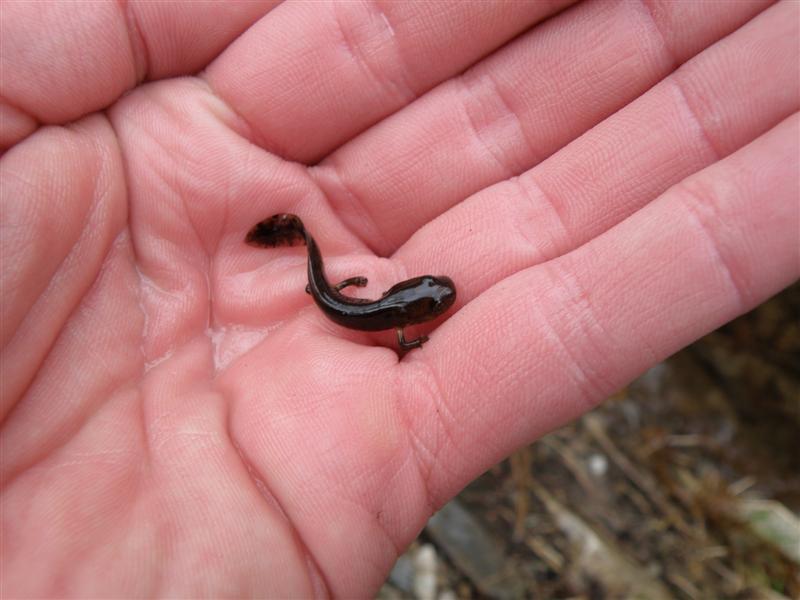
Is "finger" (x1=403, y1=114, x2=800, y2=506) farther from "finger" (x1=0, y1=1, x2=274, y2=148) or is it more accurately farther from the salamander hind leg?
"finger" (x1=0, y1=1, x2=274, y2=148)

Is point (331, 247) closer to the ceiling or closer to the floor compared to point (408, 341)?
closer to the ceiling

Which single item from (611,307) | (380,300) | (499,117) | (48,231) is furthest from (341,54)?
(611,307)

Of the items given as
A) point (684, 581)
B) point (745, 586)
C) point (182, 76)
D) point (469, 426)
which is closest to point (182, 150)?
point (182, 76)

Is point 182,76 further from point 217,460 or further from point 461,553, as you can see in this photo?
point 461,553

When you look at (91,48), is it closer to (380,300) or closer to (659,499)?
(380,300)

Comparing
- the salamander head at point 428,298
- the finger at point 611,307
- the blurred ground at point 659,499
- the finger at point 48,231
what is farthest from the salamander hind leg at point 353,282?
the blurred ground at point 659,499
